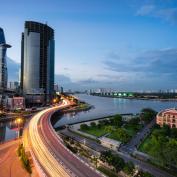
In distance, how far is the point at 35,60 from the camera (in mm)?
133500

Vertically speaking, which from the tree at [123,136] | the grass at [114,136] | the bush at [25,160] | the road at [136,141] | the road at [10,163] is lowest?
the road at [10,163]

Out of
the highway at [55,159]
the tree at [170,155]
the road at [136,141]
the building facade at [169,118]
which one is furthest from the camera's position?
the building facade at [169,118]

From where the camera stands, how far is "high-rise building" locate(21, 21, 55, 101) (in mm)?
133000

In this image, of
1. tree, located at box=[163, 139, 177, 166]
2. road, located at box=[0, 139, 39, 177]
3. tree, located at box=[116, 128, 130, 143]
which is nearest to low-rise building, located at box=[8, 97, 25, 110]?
road, located at box=[0, 139, 39, 177]

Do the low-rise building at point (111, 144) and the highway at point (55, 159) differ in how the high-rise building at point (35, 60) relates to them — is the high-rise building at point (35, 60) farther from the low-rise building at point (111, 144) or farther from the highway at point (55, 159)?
the low-rise building at point (111, 144)

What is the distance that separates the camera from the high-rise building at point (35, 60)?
133 m

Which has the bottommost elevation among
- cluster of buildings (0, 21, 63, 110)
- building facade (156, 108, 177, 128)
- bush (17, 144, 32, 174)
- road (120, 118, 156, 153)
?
bush (17, 144, 32, 174)

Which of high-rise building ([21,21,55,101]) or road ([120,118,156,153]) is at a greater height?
high-rise building ([21,21,55,101])

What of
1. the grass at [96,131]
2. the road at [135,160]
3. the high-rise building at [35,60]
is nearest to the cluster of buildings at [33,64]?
the high-rise building at [35,60]

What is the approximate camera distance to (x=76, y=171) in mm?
26297

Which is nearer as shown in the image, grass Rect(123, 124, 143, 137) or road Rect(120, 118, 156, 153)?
road Rect(120, 118, 156, 153)

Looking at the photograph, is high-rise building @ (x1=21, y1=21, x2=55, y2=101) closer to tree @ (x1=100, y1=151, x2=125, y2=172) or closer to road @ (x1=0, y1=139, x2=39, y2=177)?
road @ (x1=0, y1=139, x2=39, y2=177)

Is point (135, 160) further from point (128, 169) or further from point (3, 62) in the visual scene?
point (3, 62)

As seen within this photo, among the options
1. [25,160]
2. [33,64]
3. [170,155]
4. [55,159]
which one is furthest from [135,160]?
[33,64]
